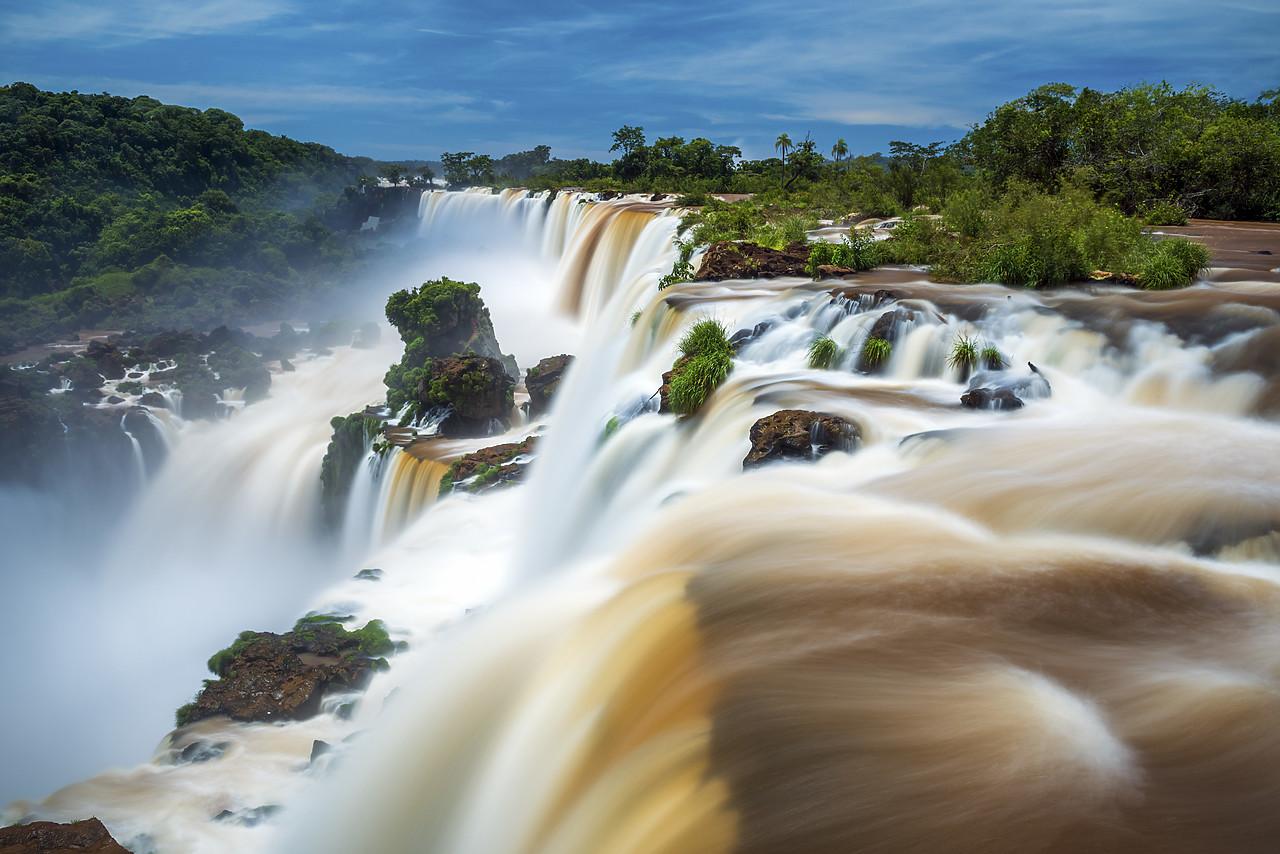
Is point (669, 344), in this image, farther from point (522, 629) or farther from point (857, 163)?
point (857, 163)

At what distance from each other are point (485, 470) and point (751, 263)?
7.42 metres

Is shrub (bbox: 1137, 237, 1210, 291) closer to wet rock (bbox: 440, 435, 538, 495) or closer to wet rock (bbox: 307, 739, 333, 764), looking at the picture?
wet rock (bbox: 440, 435, 538, 495)

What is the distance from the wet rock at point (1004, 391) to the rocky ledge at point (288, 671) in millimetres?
8067

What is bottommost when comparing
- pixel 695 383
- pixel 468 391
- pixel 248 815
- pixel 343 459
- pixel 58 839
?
pixel 343 459

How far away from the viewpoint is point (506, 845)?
455cm

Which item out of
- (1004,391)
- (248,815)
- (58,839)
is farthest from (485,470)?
(58,839)

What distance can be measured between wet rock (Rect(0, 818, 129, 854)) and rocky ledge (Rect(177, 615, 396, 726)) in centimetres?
272

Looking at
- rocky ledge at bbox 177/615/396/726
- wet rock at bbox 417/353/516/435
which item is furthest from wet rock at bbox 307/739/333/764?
wet rock at bbox 417/353/516/435

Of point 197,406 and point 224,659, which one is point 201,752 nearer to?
point 224,659

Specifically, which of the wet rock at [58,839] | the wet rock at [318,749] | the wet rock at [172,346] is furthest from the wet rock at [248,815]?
the wet rock at [172,346]

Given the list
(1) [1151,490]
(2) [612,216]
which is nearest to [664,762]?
(1) [1151,490]

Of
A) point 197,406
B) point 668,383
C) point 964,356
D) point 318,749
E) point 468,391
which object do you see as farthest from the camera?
point 197,406

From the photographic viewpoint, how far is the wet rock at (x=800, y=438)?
8.56 m

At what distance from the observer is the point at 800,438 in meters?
8.60
